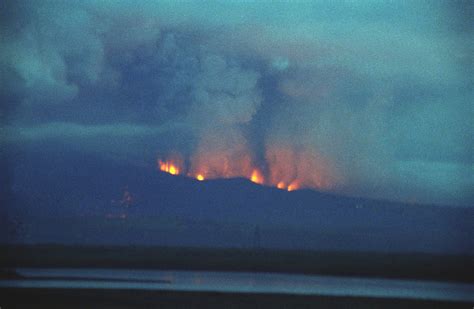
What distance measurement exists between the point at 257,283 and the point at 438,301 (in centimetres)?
473

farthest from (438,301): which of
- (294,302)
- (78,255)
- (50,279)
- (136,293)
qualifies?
(78,255)

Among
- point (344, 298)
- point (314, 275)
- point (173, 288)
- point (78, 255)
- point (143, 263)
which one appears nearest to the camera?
point (344, 298)

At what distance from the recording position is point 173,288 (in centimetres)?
1564

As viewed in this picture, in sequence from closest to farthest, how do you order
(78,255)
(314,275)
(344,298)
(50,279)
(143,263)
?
(344,298)
(50,279)
(314,275)
(143,263)
(78,255)

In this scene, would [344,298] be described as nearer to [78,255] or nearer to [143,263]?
[143,263]

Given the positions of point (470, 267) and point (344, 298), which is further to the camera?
point (470, 267)

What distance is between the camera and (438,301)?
47.4ft

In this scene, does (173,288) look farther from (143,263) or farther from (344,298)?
(143,263)

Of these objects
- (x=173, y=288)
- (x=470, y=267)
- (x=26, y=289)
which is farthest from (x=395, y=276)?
(x=26, y=289)

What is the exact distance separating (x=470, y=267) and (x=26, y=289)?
1722 centimetres

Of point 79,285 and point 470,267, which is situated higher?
point 470,267

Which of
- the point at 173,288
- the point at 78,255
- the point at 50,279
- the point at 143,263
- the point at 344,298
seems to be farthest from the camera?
the point at 78,255

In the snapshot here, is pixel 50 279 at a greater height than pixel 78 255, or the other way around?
pixel 78 255

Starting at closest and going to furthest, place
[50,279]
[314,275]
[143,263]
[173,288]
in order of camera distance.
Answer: [173,288]
[50,279]
[314,275]
[143,263]
